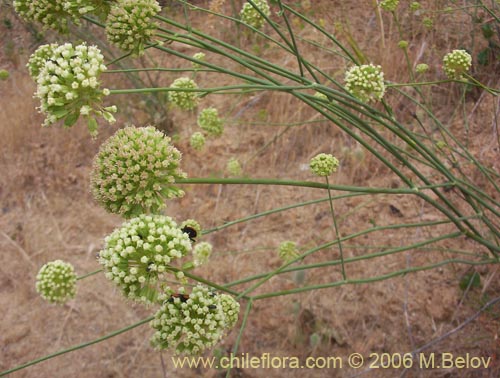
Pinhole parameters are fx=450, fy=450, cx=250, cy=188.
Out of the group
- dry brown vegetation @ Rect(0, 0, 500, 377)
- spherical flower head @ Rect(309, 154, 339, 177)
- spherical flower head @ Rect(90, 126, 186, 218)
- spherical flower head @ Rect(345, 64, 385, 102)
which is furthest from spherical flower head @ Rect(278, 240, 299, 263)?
spherical flower head @ Rect(90, 126, 186, 218)

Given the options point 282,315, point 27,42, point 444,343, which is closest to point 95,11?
point 282,315

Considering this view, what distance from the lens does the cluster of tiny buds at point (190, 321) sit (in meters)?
1.79

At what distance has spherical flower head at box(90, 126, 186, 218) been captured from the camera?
1704 millimetres

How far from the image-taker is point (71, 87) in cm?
170

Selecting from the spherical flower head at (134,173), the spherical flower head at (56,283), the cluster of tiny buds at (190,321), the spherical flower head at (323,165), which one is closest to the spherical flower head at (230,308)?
the cluster of tiny buds at (190,321)

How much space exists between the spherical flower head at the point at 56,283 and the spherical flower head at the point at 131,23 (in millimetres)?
1729

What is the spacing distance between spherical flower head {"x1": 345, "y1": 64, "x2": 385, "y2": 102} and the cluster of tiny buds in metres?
1.52

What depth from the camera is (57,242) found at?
512 centimetres

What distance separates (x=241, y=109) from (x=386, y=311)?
9.58ft

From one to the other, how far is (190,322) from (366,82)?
169 cm

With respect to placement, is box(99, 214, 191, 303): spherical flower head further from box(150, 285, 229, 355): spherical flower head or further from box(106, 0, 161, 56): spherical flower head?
box(106, 0, 161, 56): spherical flower head

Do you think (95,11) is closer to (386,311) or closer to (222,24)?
(386,311)

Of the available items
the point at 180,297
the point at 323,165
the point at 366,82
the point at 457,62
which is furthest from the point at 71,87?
the point at 457,62

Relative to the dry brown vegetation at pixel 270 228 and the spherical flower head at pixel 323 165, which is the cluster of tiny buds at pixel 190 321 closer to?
the spherical flower head at pixel 323 165
